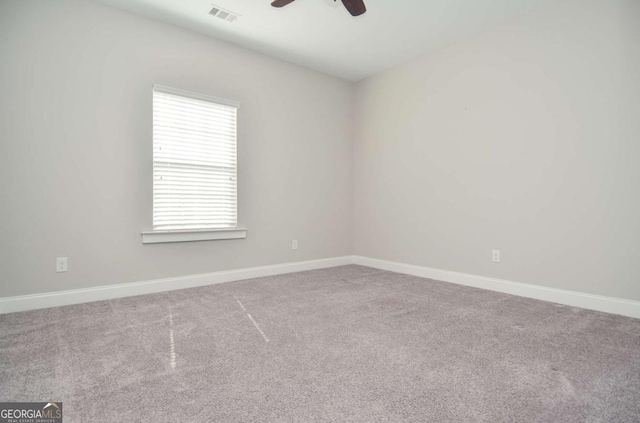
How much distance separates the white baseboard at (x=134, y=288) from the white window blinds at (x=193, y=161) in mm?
546

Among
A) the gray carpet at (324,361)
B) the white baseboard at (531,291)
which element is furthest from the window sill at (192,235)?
the white baseboard at (531,291)

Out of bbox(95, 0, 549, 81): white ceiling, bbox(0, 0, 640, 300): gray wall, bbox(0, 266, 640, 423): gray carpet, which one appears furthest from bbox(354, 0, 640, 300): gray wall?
bbox(0, 266, 640, 423): gray carpet

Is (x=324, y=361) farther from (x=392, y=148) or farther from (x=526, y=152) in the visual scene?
(x=392, y=148)

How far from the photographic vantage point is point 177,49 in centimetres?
337

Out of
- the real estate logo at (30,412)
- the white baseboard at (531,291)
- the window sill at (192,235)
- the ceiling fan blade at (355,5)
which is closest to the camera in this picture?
the real estate logo at (30,412)

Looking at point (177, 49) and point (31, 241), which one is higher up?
point (177, 49)

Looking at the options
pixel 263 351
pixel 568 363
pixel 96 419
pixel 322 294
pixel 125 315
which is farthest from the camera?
pixel 322 294

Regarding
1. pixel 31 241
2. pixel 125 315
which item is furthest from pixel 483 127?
pixel 31 241

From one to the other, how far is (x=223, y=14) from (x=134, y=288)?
2734 millimetres

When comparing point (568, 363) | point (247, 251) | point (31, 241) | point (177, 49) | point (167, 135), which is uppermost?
point (177, 49)

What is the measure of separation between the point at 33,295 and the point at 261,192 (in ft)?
7.49

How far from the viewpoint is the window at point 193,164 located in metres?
3.27

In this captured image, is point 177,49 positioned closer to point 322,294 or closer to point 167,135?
point 167,135

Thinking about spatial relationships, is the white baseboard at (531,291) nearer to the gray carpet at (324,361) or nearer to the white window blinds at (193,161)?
the gray carpet at (324,361)
